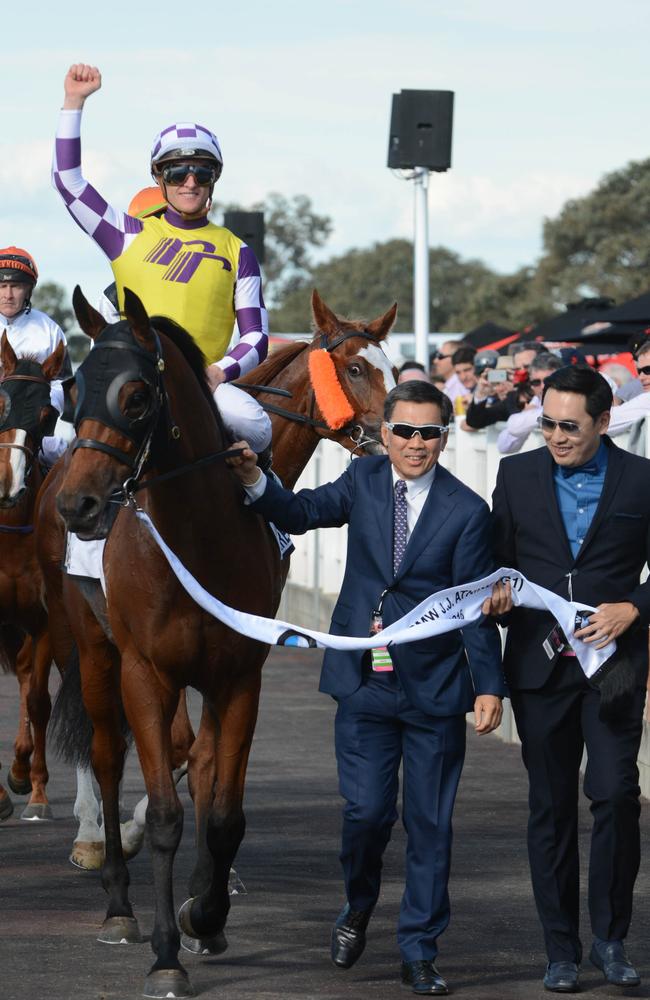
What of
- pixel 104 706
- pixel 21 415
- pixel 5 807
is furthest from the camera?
→ pixel 5 807

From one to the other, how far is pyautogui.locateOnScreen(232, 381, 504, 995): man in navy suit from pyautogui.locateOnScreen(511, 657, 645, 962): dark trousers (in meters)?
0.25

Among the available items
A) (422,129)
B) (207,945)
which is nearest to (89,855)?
(207,945)

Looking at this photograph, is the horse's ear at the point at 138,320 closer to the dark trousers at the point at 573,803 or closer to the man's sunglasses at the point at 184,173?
the man's sunglasses at the point at 184,173

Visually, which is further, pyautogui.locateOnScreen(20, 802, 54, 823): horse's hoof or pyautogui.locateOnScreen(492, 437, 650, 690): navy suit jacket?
pyautogui.locateOnScreen(20, 802, 54, 823): horse's hoof

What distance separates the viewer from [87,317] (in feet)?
19.7

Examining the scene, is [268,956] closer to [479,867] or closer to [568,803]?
[568,803]

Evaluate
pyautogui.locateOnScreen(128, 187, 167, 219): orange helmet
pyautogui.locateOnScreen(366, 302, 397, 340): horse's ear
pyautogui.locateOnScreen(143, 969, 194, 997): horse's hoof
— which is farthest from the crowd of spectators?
pyautogui.locateOnScreen(143, 969, 194, 997): horse's hoof

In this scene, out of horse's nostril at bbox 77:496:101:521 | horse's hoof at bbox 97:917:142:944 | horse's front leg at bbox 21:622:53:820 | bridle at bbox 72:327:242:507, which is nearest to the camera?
horse's nostril at bbox 77:496:101:521

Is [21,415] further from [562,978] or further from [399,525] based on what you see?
[562,978]

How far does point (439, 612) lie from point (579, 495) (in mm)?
664

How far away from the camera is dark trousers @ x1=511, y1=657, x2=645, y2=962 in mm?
6059

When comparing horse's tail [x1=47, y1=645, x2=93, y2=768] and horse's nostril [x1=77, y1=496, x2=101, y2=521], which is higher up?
horse's nostril [x1=77, y1=496, x2=101, y2=521]

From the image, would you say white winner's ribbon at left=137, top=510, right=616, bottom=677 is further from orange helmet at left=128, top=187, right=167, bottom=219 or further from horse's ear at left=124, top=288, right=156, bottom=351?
orange helmet at left=128, top=187, right=167, bottom=219

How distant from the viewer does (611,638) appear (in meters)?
6.00
